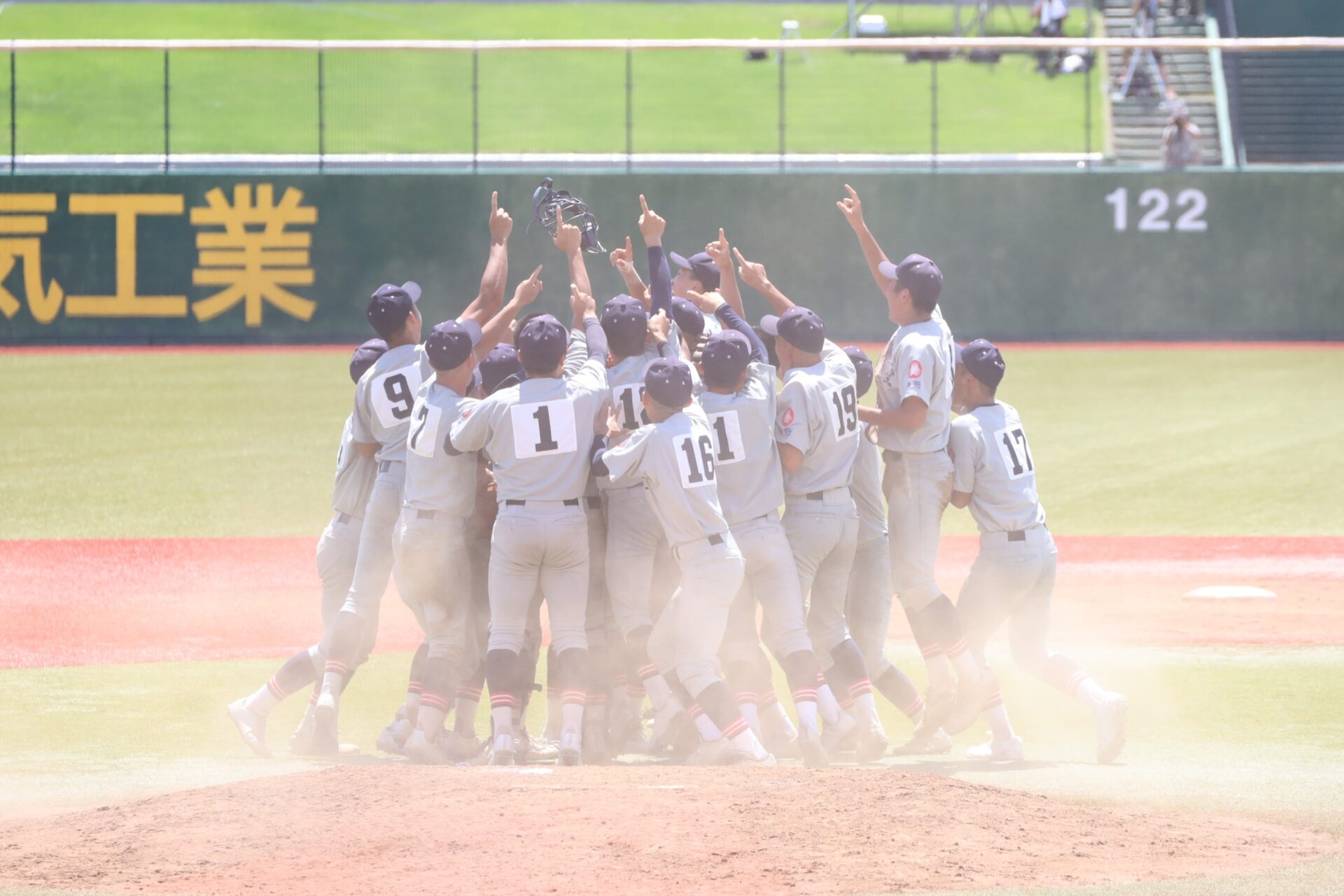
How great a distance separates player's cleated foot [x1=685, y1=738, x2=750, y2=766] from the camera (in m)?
6.77

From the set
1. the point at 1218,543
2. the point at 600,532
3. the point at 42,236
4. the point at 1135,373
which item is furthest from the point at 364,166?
the point at 600,532

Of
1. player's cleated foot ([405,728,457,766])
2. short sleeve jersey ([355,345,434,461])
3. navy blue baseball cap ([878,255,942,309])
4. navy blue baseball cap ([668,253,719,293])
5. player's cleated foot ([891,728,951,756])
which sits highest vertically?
navy blue baseball cap ([668,253,719,293])

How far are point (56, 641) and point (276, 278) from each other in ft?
44.2

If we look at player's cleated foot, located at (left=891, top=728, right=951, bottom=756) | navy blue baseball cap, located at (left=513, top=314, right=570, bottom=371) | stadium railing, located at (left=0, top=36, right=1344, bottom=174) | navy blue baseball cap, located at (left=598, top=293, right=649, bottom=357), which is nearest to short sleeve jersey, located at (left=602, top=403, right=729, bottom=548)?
navy blue baseball cap, located at (left=513, top=314, right=570, bottom=371)

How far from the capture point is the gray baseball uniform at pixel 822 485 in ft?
23.8

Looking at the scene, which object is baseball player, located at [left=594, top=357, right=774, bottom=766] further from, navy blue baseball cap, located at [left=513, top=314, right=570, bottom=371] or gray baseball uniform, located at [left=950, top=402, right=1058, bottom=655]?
gray baseball uniform, located at [left=950, top=402, right=1058, bottom=655]

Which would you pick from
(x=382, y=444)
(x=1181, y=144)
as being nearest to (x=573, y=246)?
(x=382, y=444)

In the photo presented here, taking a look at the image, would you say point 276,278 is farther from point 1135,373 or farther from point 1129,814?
point 1129,814

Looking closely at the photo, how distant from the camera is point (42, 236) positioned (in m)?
22.4

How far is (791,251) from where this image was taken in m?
23.5

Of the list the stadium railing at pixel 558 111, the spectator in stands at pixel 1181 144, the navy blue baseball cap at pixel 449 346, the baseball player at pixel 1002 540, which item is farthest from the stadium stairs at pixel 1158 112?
the navy blue baseball cap at pixel 449 346

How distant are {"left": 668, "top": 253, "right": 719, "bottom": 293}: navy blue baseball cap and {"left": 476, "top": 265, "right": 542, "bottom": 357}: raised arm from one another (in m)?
0.89

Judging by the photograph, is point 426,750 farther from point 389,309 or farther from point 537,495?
point 389,309

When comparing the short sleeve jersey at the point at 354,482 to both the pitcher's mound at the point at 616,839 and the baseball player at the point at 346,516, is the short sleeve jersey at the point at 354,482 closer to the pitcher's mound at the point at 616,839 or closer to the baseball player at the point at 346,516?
the baseball player at the point at 346,516
